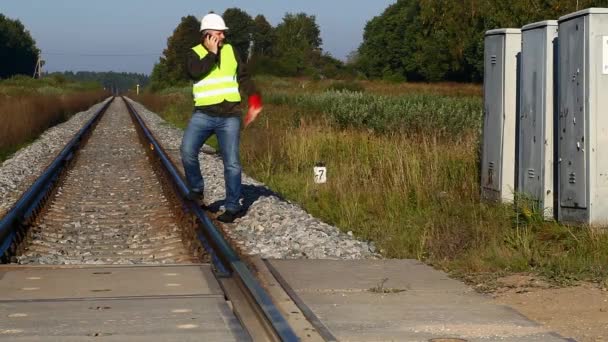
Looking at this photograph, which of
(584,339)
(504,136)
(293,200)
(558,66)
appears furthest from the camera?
(293,200)

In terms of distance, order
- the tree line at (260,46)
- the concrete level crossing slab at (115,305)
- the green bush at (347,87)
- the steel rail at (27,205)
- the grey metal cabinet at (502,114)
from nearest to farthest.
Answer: the concrete level crossing slab at (115,305), the steel rail at (27,205), the grey metal cabinet at (502,114), the green bush at (347,87), the tree line at (260,46)

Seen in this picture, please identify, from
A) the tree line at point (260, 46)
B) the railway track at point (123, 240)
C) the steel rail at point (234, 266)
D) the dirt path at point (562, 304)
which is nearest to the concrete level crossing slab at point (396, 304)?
the dirt path at point (562, 304)

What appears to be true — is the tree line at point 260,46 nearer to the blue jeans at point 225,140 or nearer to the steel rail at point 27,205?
the steel rail at point 27,205

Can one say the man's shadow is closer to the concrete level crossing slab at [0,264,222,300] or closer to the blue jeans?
the blue jeans

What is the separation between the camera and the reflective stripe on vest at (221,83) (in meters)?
10.1

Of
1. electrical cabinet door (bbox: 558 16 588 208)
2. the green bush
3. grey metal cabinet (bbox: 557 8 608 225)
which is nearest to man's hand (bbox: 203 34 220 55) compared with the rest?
electrical cabinet door (bbox: 558 16 588 208)

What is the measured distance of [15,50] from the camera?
154750 millimetres

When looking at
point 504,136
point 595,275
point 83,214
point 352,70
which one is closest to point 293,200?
point 83,214

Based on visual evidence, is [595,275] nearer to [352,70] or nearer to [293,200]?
[293,200]

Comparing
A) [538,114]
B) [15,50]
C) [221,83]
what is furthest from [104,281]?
[15,50]

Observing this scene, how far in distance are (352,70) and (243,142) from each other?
10925cm

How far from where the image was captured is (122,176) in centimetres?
1744

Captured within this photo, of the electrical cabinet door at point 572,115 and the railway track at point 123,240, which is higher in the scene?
the electrical cabinet door at point 572,115

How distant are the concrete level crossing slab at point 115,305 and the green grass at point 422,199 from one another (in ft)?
6.76
